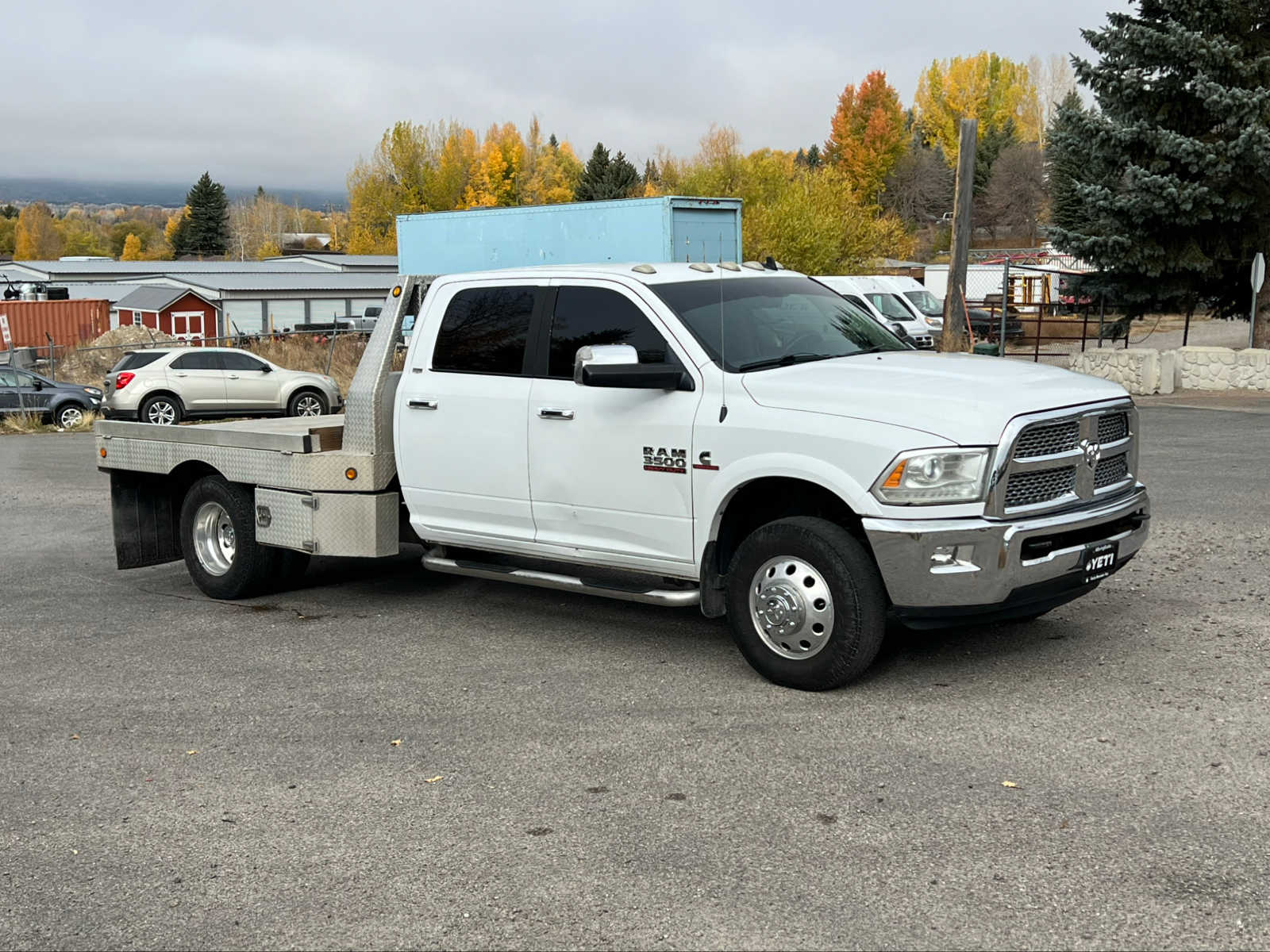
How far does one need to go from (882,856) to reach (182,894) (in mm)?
2262

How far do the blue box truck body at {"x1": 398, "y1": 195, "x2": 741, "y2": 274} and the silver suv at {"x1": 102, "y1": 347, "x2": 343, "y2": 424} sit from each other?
1267 cm

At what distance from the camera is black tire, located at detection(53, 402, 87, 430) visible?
92.1 feet

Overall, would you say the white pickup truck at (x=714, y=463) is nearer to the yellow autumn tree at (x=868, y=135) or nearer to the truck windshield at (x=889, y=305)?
the truck windshield at (x=889, y=305)

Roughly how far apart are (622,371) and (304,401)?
2216 centimetres

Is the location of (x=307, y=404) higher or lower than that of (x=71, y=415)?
higher

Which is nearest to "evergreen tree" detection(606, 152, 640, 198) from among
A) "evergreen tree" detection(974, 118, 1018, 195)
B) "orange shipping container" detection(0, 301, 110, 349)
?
"evergreen tree" detection(974, 118, 1018, 195)

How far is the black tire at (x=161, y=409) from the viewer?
26.6 metres

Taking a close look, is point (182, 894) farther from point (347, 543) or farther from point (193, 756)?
point (347, 543)

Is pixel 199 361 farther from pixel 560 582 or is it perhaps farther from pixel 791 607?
pixel 791 607

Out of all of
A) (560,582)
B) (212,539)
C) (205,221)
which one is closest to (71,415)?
(212,539)

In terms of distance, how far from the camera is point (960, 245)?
79.5 ft

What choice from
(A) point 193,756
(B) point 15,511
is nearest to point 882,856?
(A) point 193,756

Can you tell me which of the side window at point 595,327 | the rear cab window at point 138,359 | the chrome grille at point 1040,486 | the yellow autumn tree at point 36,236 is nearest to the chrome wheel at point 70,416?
the rear cab window at point 138,359

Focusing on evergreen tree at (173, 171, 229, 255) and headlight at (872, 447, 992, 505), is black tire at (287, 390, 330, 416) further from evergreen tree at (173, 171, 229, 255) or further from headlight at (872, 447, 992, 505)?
evergreen tree at (173, 171, 229, 255)
